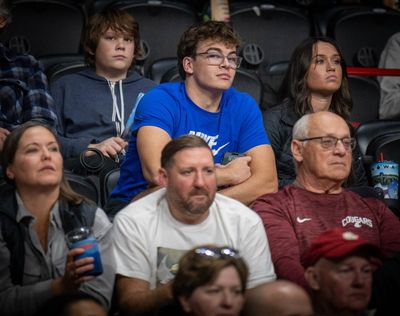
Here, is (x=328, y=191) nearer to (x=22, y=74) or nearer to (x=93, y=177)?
(x=93, y=177)

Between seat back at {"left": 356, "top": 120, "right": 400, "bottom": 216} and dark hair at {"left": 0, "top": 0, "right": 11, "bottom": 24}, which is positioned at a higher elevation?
dark hair at {"left": 0, "top": 0, "right": 11, "bottom": 24}

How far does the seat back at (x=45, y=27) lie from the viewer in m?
5.26

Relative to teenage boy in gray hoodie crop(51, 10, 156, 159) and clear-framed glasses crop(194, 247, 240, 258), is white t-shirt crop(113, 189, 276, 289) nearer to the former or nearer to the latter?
clear-framed glasses crop(194, 247, 240, 258)

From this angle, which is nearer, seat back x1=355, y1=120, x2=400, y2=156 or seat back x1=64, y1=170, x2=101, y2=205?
seat back x1=64, y1=170, x2=101, y2=205

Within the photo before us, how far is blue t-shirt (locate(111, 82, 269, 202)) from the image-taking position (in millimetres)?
3988

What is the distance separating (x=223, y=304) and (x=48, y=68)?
2.49 metres

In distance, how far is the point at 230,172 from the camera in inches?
154

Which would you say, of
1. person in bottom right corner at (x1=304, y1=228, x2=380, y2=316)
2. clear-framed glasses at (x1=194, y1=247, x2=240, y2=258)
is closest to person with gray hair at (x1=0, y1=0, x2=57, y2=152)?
clear-framed glasses at (x1=194, y1=247, x2=240, y2=258)

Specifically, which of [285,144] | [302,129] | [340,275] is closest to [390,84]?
[285,144]

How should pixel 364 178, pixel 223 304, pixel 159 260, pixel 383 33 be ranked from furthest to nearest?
pixel 383 33
pixel 364 178
pixel 159 260
pixel 223 304

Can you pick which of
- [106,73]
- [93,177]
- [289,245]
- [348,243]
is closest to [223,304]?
[348,243]

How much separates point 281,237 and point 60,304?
1056 millimetres

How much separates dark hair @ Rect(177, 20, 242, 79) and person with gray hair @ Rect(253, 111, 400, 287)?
0.48 m

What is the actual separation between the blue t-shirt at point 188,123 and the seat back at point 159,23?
1.38 meters
